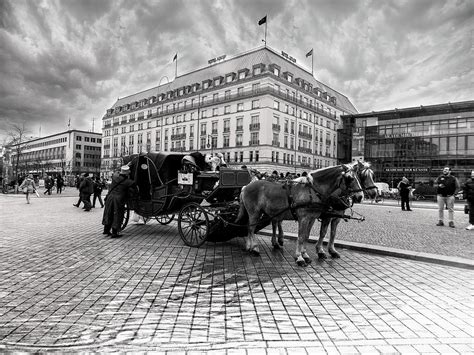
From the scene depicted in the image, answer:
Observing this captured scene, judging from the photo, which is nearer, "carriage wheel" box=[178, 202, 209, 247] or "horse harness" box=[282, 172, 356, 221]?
"horse harness" box=[282, 172, 356, 221]

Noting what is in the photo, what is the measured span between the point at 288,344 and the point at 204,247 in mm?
4477

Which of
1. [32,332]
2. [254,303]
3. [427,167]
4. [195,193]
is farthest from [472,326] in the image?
[427,167]

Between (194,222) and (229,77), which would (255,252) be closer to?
(194,222)

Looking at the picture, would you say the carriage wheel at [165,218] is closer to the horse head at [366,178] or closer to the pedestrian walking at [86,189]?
the horse head at [366,178]

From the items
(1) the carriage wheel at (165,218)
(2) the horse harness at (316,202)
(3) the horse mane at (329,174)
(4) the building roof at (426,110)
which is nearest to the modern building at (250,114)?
(4) the building roof at (426,110)

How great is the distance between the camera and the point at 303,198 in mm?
5949

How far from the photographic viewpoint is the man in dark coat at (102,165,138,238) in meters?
8.52

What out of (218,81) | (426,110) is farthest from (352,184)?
(218,81)

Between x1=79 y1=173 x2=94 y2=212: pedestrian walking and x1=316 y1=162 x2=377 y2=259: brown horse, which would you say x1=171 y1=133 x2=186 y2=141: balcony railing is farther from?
x1=316 y1=162 x2=377 y2=259: brown horse

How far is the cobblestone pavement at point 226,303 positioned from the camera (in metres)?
2.98

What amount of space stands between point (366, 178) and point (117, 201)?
5886 millimetres

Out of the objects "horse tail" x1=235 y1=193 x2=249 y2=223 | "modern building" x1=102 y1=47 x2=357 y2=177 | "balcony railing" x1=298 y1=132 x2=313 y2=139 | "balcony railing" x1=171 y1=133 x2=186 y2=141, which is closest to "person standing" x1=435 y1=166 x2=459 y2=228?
"horse tail" x1=235 y1=193 x2=249 y2=223

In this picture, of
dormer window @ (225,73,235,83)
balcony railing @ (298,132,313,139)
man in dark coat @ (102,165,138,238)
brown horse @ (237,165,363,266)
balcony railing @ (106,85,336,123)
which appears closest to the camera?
brown horse @ (237,165,363,266)

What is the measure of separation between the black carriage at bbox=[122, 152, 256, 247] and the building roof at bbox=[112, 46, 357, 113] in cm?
5502
